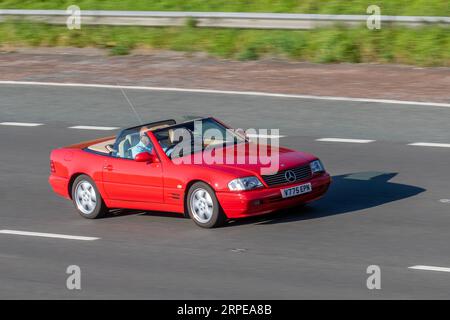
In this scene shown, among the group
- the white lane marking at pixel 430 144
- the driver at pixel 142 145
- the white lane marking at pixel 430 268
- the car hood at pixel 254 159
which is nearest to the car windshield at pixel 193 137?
the driver at pixel 142 145

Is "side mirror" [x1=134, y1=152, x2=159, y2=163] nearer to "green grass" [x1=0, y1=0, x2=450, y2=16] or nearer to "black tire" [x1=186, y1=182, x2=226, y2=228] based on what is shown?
"black tire" [x1=186, y1=182, x2=226, y2=228]

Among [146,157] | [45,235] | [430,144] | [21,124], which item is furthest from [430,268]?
[21,124]

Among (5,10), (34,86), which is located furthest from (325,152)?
(5,10)

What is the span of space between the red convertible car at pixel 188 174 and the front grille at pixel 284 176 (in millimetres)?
12

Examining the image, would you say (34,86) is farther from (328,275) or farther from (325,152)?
(328,275)

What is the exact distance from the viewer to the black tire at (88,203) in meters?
14.3

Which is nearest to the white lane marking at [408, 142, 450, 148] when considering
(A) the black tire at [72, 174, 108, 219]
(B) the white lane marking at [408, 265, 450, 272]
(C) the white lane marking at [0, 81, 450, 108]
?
(C) the white lane marking at [0, 81, 450, 108]

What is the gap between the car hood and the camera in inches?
511

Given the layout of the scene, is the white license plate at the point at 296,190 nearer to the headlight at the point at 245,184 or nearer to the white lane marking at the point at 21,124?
the headlight at the point at 245,184

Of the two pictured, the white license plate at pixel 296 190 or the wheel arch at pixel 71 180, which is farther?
the wheel arch at pixel 71 180

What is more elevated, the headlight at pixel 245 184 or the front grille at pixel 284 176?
the front grille at pixel 284 176

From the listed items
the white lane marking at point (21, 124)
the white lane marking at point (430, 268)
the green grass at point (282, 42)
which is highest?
the green grass at point (282, 42)

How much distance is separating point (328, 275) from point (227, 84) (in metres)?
11.5

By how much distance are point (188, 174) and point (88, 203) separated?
1942 mm
